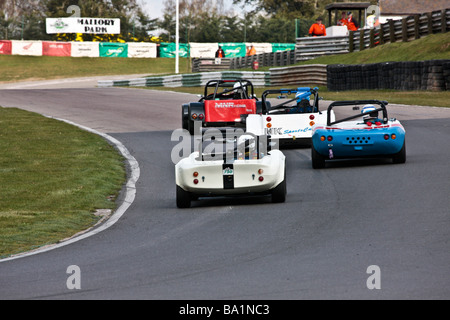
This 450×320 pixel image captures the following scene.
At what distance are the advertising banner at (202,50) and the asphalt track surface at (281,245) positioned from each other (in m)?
53.3

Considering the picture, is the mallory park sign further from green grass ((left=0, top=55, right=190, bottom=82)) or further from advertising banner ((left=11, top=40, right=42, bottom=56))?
green grass ((left=0, top=55, right=190, bottom=82))

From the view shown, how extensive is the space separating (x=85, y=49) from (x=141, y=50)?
4621 millimetres

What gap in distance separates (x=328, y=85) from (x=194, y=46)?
35.5 metres

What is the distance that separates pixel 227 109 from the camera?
19.3 m

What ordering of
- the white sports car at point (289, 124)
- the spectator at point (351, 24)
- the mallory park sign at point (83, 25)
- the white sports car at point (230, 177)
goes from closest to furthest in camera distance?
the white sports car at point (230, 177), the white sports car at point (289, 124), the spectator at point (351, 24), the mallory park sign at point (83, 25)

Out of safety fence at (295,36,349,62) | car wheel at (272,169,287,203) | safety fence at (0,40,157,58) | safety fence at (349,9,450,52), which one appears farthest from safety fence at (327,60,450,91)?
safety fence at (0,40,157,58)

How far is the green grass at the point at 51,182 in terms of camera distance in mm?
9594

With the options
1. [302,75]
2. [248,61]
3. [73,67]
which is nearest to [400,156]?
[302,75]

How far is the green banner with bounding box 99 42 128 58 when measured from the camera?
219 ft

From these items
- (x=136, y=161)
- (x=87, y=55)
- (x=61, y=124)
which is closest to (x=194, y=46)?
(x=87, y=55)

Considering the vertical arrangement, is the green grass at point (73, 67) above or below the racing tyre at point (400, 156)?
above

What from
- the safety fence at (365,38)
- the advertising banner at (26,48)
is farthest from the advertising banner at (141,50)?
the safety fence at (365,38)

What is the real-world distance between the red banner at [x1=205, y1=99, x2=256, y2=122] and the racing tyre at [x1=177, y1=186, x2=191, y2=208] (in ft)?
28.5

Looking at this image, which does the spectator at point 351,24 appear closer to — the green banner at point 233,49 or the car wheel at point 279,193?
the green banner at point 233,49
